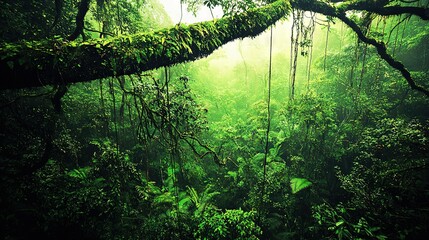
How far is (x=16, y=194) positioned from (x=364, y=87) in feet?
43.7

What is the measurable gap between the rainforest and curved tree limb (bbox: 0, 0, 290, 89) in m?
0.01

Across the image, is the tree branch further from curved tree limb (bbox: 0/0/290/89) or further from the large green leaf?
the large green leaf

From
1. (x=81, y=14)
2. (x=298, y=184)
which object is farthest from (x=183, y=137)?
(x=298, y=184)

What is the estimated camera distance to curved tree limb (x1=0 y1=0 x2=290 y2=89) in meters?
1.86

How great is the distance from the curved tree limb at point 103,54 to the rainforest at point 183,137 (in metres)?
0.01

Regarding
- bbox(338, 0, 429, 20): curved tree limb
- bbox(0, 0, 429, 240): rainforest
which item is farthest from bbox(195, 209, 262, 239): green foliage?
bbox(338, 0, 429, 20): curved tree limb

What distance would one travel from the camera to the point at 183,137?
11.8 ft

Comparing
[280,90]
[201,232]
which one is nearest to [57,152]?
[201,232]

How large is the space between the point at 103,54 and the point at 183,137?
1.83 metres

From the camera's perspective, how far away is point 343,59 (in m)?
10.7

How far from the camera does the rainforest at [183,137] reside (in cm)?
253

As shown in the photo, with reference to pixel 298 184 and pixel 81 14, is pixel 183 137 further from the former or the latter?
pixel 298 184

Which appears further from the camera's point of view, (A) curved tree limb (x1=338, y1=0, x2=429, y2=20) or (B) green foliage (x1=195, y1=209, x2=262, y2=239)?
(B) green foliage (x1=195, y1=209, x2=262, y2=239)

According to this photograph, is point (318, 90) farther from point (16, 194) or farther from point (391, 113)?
point (16, 194)
